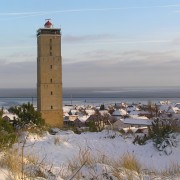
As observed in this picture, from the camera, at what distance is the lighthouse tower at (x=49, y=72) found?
44062 mm

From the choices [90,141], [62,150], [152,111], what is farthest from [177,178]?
[152,111]

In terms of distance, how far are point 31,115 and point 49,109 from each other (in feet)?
91.2

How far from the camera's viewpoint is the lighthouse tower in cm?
4406

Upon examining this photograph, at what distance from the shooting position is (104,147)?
35.6 ft

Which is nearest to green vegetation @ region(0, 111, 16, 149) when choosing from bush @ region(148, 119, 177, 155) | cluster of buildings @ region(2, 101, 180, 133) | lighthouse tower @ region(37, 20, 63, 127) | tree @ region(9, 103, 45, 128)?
tree @ region(9, 103, 45, 128)

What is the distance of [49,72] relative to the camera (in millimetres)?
44688

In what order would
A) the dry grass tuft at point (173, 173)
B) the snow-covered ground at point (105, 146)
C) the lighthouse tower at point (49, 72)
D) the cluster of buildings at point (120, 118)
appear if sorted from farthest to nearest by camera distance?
the lighthouse tower at point (49, 72) → the cluster of buildings at point (120, 118) → the snow-covered ground at point (105, 146) → the dry grass tuft at point (173, 173)

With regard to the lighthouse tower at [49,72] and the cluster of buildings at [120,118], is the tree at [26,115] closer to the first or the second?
the cluster of buildings at [120,118]

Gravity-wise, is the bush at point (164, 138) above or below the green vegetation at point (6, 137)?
below

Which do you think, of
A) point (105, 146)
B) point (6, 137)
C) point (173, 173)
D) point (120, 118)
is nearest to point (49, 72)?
point (120, 118)

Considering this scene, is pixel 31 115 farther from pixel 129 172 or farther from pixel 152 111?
pixel 152 111

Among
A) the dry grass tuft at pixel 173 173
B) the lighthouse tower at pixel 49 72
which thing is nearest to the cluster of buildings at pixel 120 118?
the lighthouse tower at pixel 49 72

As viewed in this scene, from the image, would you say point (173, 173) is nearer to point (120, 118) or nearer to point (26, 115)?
point (26, 115)

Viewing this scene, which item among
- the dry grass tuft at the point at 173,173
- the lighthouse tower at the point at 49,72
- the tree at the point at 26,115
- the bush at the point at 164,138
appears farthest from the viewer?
the lighthouse tower at the point at 49,72
